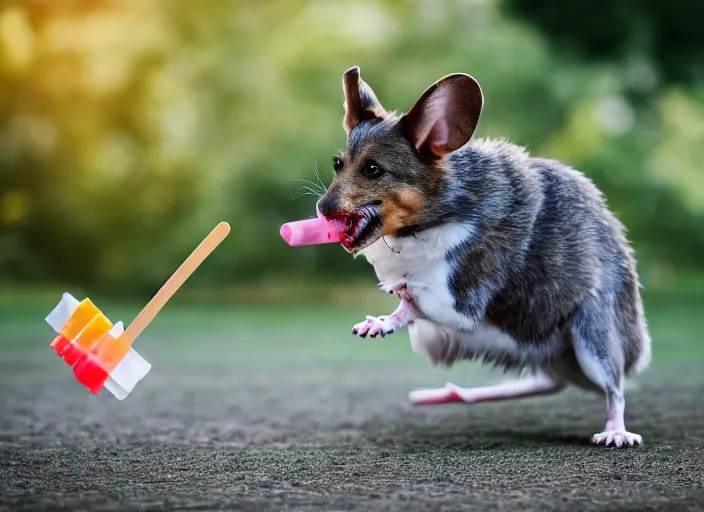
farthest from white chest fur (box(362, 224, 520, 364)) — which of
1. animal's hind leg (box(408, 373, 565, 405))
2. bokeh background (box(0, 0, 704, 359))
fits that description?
bokeh background (box(0, 0, 704, 359))

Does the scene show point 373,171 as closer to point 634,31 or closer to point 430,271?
point 430,271

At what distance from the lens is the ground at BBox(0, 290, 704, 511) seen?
1826mm

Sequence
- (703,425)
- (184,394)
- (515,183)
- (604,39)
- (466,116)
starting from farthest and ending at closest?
(604,39)
(184,394)
(703,425)
(515,183)
(466,116)

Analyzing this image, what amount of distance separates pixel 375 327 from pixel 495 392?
0.83 m

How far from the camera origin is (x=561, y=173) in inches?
104

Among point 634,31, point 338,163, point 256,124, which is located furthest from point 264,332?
point 634,31

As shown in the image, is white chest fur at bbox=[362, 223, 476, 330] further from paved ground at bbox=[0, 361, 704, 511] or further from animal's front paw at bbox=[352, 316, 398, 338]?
paved ground at bbox=[0, 361, 704, 511]

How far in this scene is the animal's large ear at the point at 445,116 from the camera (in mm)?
2285

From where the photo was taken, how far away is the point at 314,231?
2.28 metres

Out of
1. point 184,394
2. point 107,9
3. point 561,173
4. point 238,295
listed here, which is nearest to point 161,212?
point 238,295

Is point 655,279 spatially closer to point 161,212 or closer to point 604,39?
point 604,39

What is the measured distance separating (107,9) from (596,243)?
569 cm

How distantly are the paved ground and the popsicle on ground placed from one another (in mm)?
217

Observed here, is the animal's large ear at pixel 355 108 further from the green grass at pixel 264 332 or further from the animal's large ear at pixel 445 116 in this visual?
the green grass at pixel 264 332
